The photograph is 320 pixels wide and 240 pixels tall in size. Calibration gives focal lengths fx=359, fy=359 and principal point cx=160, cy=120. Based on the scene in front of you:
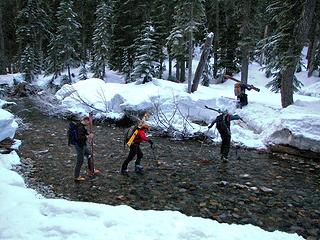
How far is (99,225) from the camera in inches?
273

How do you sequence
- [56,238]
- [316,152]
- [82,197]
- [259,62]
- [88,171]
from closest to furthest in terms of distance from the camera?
[56,238], [82,197], [88,171], [316,152], [259,62]

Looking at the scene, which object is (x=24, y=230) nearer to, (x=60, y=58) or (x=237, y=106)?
(x=237, y=106)

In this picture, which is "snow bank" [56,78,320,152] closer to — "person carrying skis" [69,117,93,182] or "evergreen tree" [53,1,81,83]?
"person carrying skis" [69,117,93,182]

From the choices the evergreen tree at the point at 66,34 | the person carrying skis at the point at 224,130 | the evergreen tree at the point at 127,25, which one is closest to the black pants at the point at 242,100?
the person carrying skis at the point at 224,130

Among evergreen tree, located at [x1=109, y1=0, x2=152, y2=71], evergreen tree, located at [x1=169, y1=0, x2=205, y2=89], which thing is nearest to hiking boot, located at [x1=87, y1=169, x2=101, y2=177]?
evergreen tree, located at [x1=169, y1=0, x2=205, y2=89]

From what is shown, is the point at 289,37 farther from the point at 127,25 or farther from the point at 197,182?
the point at 127,25

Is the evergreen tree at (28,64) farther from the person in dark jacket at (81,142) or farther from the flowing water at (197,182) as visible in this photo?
the person in dark jacket at (81,142)

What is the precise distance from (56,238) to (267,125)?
12857mm

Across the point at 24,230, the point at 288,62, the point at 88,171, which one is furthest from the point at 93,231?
the point at 288,62

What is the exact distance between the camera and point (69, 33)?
40812mm

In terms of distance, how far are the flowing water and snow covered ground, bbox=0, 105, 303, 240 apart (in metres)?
1.31

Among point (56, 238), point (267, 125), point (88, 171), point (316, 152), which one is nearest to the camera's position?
point (56, 238)

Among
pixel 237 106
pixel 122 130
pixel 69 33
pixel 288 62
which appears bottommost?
pixel 122 130

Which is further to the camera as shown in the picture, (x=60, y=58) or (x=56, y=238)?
(x=60, y=58)
